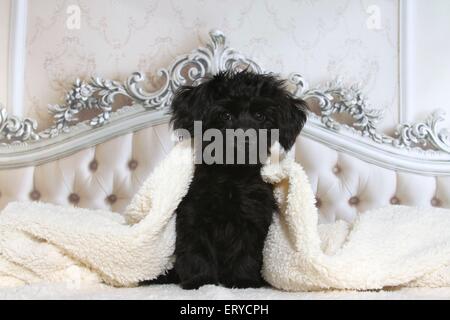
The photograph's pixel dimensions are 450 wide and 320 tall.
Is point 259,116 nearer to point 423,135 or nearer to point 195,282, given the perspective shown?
point 195,282

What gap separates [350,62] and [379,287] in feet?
4.05

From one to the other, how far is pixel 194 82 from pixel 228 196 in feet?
2.62

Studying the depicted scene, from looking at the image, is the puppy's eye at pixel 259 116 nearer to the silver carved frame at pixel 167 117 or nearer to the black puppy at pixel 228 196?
the black puppy at pixel 228 196

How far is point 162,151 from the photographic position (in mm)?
1987

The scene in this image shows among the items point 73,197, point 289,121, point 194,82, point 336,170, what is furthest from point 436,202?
point 73,197

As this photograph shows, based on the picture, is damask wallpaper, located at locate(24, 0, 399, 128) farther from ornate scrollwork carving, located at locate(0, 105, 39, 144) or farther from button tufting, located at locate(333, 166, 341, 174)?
button tufting, located at locate(333, 166, 341, 174)

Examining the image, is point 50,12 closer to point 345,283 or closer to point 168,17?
point 168,17

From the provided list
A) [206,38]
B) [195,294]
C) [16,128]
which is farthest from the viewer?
[206,38]

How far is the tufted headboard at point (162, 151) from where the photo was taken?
1987mm

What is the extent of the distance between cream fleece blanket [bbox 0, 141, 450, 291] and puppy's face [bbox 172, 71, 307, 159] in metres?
0.10

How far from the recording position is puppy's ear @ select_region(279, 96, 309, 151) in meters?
1.38

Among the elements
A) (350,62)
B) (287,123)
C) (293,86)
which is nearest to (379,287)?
(287,123)

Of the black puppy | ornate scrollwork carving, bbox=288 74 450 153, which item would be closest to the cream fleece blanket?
the black puppy

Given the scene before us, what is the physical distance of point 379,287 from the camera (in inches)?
47.6
